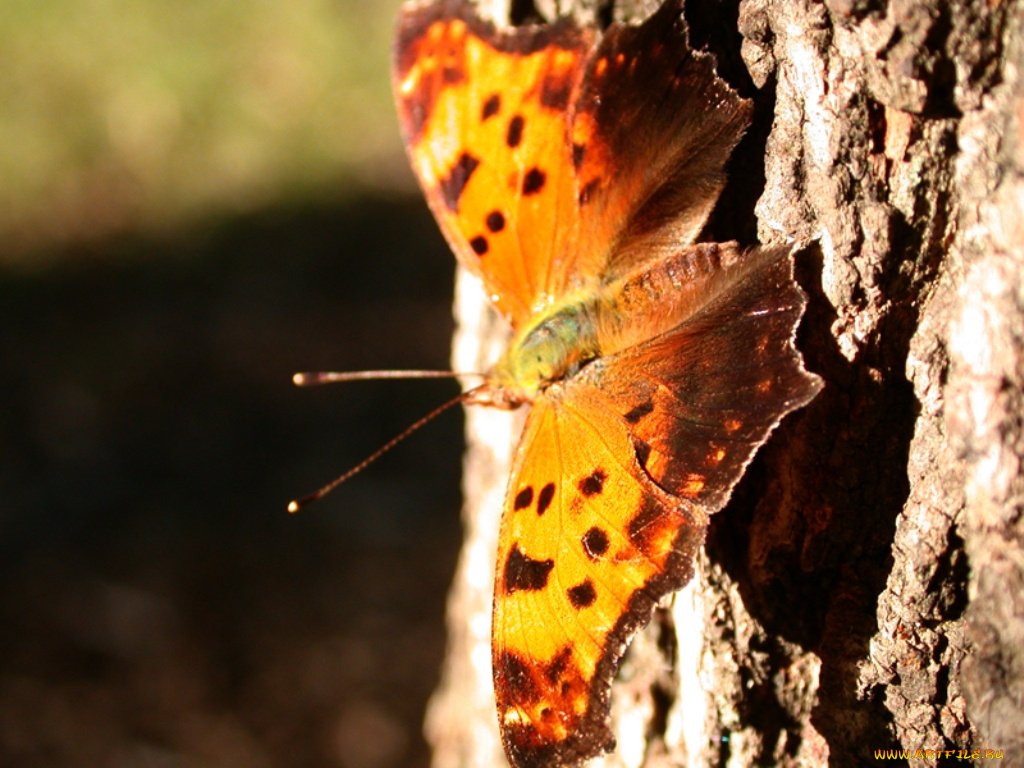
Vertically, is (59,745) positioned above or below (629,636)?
below

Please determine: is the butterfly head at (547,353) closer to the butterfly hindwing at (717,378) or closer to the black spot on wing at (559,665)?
the butterfly hindwing at (717,378)

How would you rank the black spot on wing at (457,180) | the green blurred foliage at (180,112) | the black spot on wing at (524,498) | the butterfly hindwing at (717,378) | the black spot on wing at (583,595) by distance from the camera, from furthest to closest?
1. the green blurred foliage at (180,112)
2. the black spot on wing at (457,180)
3. the black spot on wing at (524,498)
4. the black spot on wing at (583,595)
5. the butterfly hindwing at (717,378)

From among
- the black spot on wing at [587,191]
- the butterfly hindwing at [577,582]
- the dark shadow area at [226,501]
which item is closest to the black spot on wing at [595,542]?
the butterfly hindwing at [577,582]

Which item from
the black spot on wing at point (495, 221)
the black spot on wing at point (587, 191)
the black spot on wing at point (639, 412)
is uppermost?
the black spot on wing at point (587, 191)

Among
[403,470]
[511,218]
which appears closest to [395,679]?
[403,470]

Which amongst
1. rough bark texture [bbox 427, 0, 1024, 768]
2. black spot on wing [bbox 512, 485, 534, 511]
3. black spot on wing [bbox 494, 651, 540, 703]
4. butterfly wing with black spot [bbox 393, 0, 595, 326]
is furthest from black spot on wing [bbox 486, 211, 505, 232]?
black spot on wing [bbox 494, 651, 540, 703]

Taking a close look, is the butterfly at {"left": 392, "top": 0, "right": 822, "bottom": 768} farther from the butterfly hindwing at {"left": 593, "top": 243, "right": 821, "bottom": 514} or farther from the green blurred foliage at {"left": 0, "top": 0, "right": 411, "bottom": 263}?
the green blurred foliage at {"left": 0, "top": 0, "right": 411, "bottom": 263}

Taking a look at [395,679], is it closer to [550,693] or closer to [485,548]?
[485,548]
